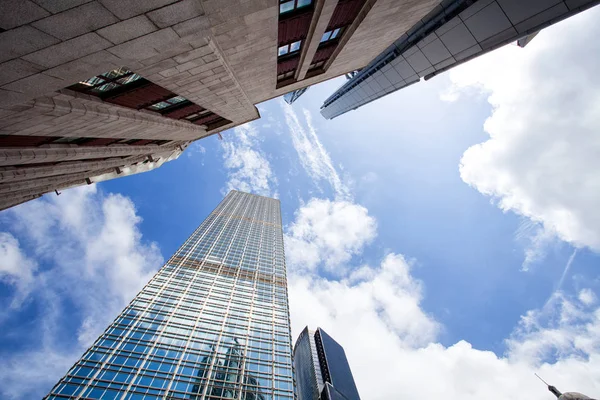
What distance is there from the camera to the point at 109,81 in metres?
10.4

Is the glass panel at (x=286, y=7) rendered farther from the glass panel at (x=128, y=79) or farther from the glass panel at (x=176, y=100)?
the glass panel at (x=176, y=100)

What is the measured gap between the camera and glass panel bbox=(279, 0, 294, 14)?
1028 centimetres

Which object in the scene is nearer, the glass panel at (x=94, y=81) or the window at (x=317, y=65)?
the glass panel at (x=94, y=81)

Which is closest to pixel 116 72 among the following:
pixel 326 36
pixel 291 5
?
pixel 291 5

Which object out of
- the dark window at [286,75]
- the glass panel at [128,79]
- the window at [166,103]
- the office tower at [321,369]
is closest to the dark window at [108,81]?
the glass panel at [128,79]

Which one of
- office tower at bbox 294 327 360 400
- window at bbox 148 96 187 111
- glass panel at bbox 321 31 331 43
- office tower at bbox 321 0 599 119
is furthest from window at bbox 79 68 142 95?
office tower at bbox 294 327 360 400

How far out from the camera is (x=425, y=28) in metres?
21.2

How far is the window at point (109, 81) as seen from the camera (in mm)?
9898

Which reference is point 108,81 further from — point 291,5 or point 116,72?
point 291,5

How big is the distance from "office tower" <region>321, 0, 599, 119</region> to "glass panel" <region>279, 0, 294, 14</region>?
31.6 feet

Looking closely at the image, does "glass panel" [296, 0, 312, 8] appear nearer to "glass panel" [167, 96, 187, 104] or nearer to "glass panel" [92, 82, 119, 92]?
"glass panel" [167, 96, 187, 104]

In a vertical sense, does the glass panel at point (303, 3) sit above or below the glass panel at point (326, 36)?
above

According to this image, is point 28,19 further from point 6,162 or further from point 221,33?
point 6,162

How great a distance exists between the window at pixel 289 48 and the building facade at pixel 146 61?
10 centimetres
